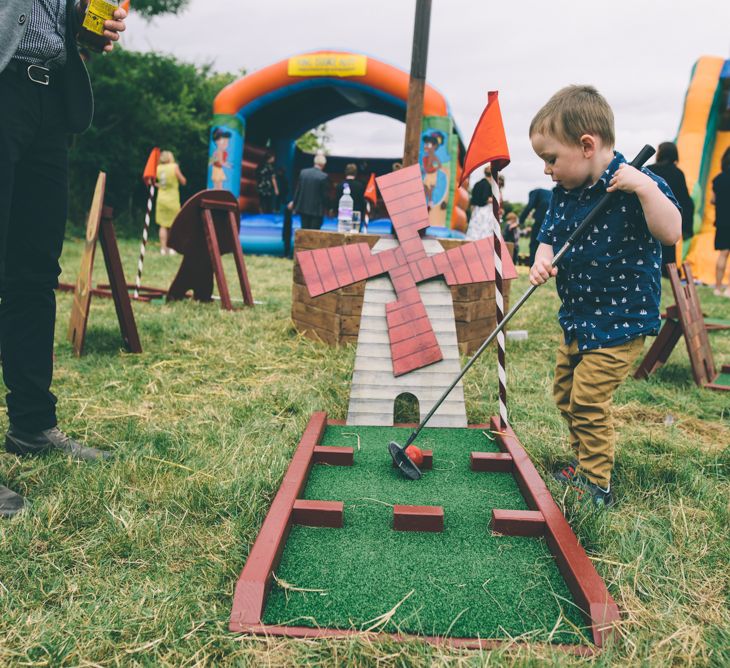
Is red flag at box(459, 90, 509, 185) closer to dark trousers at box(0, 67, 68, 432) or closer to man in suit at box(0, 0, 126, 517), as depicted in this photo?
man in suit at box(0, 0, 126, 517)

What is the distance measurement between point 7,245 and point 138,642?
5.30 ft

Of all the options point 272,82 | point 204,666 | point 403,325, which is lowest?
point 204,666

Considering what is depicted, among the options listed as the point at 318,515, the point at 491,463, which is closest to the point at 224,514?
the point at 318,515

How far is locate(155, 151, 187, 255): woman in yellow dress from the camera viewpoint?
11.3 m

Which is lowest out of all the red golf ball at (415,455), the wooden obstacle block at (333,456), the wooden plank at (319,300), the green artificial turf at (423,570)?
the green artificial turf at (423,570)

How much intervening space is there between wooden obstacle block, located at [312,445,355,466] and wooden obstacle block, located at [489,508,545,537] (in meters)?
0.74

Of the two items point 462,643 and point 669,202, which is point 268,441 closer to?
point 462,643

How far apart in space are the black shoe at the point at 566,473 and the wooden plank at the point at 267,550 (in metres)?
1.05

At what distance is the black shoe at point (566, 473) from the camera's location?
2490 mm

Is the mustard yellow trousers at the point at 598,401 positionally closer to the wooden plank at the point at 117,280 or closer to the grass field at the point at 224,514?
the grass field at the point at 224,514

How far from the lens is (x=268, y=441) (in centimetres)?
277

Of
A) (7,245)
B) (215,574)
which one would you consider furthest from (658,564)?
(7,245)

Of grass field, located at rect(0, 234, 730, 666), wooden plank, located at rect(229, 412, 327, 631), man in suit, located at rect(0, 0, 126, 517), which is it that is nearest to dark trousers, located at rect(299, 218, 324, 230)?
grass field, located at rect(0, 234, 730, 666)

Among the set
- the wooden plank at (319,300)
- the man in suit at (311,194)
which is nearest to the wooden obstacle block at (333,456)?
the wooden plank at (319,300)
